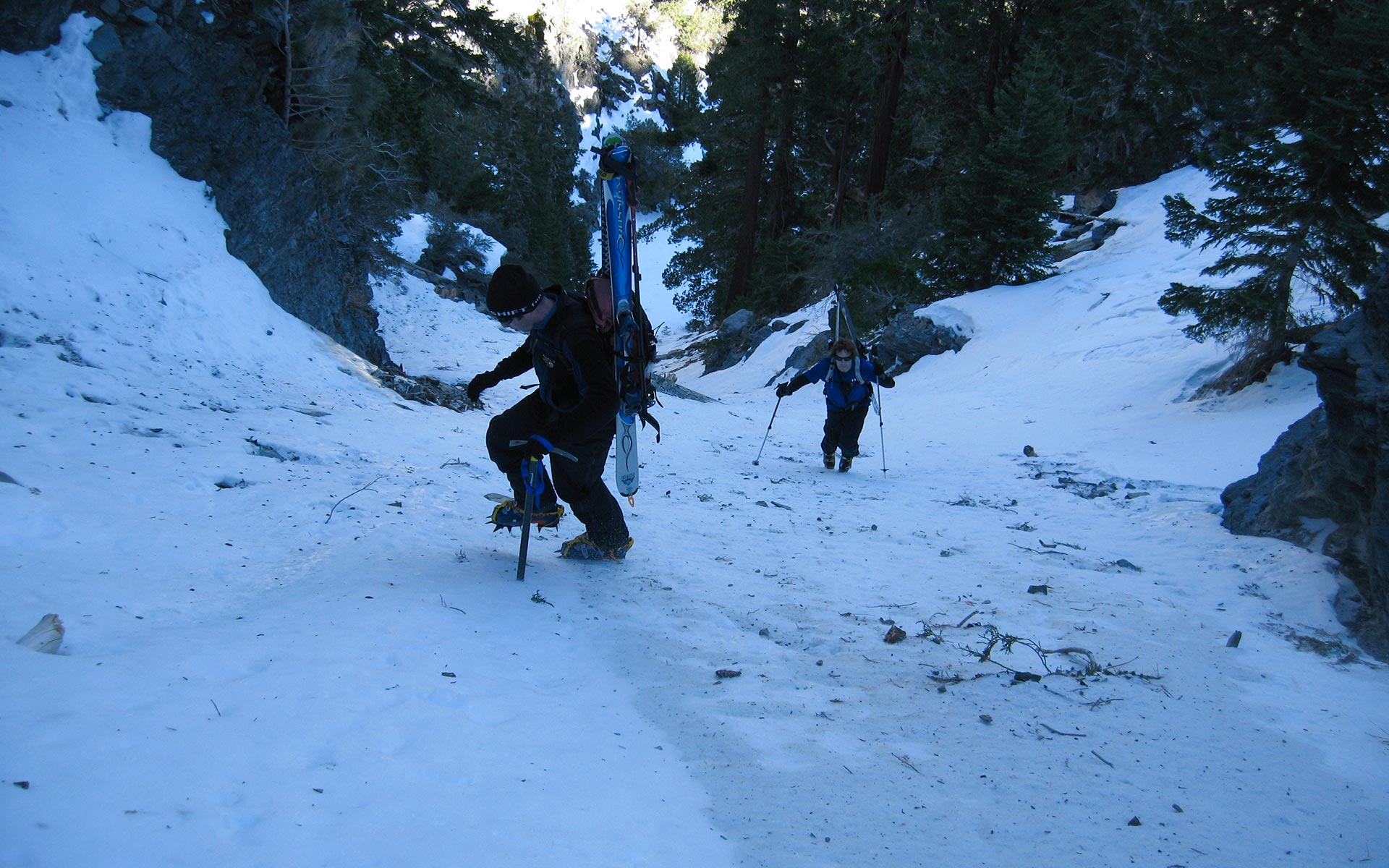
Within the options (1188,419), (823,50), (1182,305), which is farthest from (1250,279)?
(823,50)

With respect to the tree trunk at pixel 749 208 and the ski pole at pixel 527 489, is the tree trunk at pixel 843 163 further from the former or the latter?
the ski pole at pixel 527 489

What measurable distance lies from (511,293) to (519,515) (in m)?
1.52

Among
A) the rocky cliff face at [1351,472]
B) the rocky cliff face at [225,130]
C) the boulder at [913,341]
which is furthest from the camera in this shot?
the boulder at [913,341]

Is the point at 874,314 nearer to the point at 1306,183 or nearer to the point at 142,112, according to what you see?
the point at 1306,183

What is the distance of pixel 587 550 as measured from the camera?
5.11 metres

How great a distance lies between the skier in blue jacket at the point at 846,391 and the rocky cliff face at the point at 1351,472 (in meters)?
4.24

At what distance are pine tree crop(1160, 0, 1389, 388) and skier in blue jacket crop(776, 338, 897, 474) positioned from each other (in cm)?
494

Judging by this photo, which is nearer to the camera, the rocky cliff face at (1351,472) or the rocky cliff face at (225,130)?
the rocky cliff face at (1351,472)

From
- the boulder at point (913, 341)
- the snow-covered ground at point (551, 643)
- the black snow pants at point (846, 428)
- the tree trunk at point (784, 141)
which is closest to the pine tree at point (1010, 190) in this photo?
the boulder at point (913, 341)

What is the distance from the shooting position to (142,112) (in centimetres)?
920

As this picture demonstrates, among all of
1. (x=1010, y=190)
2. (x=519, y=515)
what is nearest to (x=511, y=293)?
(x=519, y=515)

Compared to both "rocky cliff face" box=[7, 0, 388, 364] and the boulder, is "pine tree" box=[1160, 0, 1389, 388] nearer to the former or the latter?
the boulder

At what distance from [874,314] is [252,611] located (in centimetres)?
1868

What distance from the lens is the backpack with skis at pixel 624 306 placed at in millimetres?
4523
